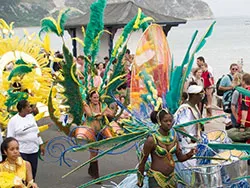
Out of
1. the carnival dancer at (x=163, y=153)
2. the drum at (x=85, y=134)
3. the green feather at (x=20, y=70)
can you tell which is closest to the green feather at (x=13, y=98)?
the green feather at (x=20, y=70)

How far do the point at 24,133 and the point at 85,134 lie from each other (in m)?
0.97

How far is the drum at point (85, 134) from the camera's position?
7.41 metres

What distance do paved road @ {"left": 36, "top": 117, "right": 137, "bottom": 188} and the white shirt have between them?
1.15 meters

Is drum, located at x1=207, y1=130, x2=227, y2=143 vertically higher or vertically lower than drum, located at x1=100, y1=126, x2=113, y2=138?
lower

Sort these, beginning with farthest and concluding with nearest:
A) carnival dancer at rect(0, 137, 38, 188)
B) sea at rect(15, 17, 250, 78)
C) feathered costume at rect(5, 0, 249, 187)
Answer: sea at rect(15, 17, 250, 78)
feathered costume at rect(5, 0, 249, 187)
carnival dancer at rect(0, 137, 38, 188)

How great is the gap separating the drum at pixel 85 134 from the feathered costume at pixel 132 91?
0.25 ft

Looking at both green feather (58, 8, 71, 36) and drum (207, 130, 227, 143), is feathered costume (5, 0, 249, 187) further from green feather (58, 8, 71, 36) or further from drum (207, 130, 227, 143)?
drum (207, 130, 227, 143)

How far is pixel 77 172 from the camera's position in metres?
8.45

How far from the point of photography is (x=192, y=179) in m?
5.75

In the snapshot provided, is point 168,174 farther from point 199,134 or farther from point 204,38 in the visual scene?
point 204,38

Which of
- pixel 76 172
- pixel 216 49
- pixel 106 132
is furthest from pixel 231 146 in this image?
pixel 216 49

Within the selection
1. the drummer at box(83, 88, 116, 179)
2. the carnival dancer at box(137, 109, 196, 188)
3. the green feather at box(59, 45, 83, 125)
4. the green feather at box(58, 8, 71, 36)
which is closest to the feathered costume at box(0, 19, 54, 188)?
the green feather at box(59, 45, 83, 125)

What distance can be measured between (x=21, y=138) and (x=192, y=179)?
2139mm

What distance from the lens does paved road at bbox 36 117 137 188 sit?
789cm
